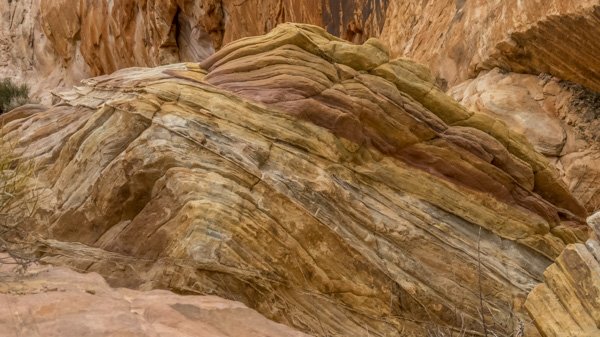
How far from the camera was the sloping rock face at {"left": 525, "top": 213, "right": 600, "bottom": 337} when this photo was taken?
4.47m

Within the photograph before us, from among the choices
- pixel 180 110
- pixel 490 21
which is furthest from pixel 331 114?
pixel 490 21

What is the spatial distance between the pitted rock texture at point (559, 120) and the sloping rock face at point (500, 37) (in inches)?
8.0

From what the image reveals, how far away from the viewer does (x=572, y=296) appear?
4.64 metres

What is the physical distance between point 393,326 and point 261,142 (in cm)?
180

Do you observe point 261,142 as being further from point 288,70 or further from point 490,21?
point 490,21

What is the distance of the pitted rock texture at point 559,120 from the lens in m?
9.35

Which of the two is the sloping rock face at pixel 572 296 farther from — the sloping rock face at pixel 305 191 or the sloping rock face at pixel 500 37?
the sloping rock face at pixel 500 37

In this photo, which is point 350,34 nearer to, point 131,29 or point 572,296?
point 131,29

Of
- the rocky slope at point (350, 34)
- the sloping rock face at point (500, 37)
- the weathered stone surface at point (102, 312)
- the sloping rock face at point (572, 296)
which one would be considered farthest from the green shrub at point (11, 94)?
the sloping rock face at point (572, 296)

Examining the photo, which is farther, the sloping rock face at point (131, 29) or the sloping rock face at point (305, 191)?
the sloping rock face at point (131, 29)

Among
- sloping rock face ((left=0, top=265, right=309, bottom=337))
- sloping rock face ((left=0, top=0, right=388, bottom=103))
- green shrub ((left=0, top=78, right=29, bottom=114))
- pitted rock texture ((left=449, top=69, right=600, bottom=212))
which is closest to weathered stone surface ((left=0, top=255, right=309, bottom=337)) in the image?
sloping rock face ((left=0, top=265, right=309, bottom=337))

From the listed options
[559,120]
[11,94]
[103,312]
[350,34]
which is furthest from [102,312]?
[11,94]

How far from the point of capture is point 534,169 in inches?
293

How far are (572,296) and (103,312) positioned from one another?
2.70 metres
